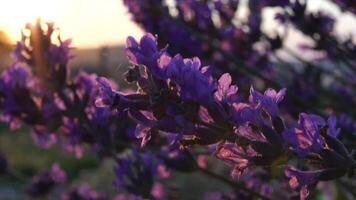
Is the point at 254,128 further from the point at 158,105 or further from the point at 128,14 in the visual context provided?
the point at 128,14

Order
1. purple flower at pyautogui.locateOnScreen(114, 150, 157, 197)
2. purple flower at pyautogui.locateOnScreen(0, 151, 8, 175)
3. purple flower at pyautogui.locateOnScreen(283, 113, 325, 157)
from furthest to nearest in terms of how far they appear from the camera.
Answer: purple flower at pyautogui.locateOnScreen(0, 151, 8, 175)
purple flower at pyautogui.locateOnScreen(114, 150, 157, 197)
purple flower at pyautogui.locateOnScreen(283, 113, 325, 157)

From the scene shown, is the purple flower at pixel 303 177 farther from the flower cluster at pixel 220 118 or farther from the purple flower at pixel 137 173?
the purple flower at pixel 137 173

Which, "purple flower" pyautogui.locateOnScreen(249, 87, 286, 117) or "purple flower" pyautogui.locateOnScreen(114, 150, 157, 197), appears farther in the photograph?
"purple flower" pyautogui.locateOnScreen(114, 150, 157, 197)

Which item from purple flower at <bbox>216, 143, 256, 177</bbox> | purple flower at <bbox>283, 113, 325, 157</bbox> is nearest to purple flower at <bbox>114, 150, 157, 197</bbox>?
purple flower at <bbox>216, 143, 256, 177</bbox>

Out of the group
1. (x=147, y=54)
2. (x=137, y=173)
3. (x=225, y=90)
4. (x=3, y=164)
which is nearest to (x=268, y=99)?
(x=225, y=90)

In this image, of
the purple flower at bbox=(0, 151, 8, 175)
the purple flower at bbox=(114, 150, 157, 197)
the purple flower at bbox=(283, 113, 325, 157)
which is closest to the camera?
the purple flower at bbox=(283, 113, 325, 157)

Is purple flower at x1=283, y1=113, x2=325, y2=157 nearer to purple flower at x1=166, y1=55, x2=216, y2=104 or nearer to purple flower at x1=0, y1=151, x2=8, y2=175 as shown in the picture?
purple flower at x1=166, y1=55, x2=216, y2=104

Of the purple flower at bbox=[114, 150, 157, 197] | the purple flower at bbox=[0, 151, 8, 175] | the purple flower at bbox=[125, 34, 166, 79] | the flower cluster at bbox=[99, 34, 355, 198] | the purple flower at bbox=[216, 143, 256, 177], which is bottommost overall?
the purple flower at bbox=[0, 151, 8, 175]

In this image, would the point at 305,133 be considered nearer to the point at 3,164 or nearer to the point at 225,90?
the point at 225,90

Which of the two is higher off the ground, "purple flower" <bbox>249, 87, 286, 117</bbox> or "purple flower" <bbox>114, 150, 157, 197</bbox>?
"purple flower" <bbox>249, 87, 286, 117</bbox>

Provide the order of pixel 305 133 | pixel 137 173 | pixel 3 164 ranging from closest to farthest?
pixel 305 133
pixel 137 173
pixel 3 164

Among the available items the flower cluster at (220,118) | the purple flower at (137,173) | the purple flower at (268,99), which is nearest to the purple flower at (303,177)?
the flower cluster at (220,118)

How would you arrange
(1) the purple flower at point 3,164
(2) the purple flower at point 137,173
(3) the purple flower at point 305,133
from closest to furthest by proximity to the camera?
(3) the purple flower at point 305,133 < (2) the purple flower at point 137,173 < (1) the purple flower at point 3,164
